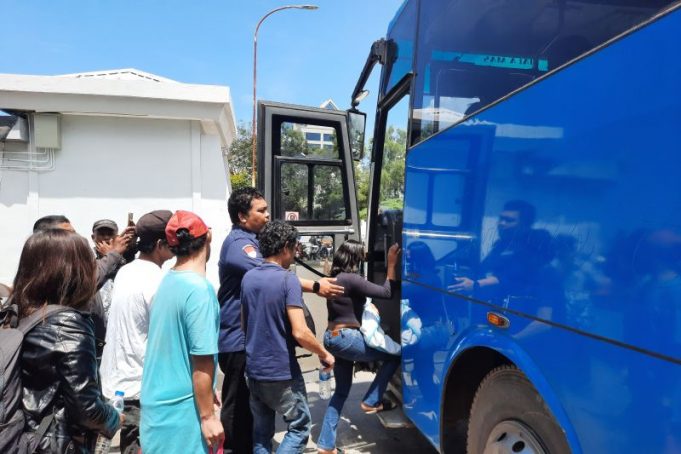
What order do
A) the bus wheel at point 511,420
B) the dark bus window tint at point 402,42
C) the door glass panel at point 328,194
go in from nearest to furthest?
the bus wheel at point 511,420, the dark bus window tint at point 402,42, the door glass panel at point 328,194

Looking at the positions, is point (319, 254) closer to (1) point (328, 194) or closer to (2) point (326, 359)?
(1) point (328, 194)

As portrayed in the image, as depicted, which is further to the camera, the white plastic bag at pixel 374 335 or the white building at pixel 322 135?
the white building at pixel 322 135

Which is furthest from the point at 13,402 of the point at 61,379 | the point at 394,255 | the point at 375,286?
the point at 394,255

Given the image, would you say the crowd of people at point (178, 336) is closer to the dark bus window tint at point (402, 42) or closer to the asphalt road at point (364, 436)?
the asphalt road at point (364, 436)

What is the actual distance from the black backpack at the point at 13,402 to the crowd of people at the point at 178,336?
0.01 m

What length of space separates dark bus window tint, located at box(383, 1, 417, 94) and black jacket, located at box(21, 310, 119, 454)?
8.64 feet

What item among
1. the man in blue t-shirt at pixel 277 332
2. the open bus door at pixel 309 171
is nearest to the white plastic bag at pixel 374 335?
the man in blue t-shirt at pixel 277 332

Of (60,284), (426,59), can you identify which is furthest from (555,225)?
(60,284)

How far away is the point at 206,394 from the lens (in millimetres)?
1962

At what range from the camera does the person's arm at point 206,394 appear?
1941 millimetres

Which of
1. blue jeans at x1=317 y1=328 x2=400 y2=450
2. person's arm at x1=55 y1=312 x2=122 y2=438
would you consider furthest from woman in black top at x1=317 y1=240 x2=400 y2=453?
person's arm at x1=55 y1=312 x2=122 y2=438

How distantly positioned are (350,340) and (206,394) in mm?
1471

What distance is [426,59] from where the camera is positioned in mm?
2844

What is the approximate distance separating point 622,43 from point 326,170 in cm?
278
